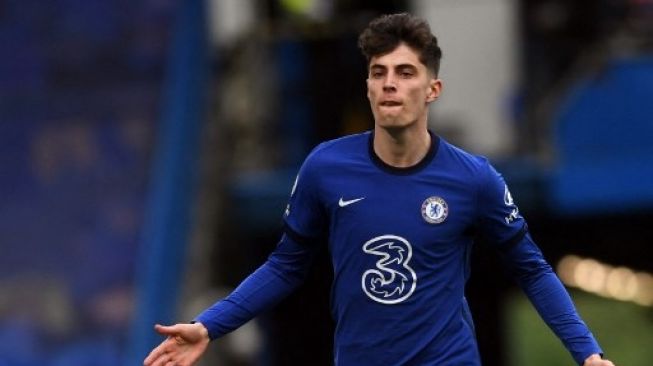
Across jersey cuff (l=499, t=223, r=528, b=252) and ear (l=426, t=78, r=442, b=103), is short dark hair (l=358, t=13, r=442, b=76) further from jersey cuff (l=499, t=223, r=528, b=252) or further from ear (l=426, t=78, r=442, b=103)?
jersey cuff (l=499, t=223, r=528, b=252)

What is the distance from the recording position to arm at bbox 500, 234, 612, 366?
658 cm

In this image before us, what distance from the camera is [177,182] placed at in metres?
15.1

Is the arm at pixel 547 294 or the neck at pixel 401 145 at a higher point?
the neck at pixel 401 145

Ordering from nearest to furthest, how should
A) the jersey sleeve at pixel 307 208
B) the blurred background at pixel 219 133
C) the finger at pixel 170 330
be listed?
1. the finger at pixel 170 330
2. the jersey sleeve at pixel 307 208
3. the blurred background at pixel 219 133

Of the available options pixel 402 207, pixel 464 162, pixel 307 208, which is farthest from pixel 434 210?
pixel 307 208

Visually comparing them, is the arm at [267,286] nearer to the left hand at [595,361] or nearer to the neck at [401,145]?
the neck at [401,145]

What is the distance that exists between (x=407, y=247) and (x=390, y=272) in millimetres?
105

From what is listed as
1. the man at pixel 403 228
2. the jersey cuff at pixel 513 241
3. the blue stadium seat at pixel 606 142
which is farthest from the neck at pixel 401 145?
the blue stadium seat at pixel 606 142

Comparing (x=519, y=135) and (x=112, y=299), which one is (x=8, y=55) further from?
(x=519, y=135)

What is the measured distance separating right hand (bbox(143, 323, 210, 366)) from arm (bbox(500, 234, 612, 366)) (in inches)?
44.3

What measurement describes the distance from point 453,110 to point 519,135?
1890mm

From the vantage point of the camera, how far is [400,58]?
639 centimetres

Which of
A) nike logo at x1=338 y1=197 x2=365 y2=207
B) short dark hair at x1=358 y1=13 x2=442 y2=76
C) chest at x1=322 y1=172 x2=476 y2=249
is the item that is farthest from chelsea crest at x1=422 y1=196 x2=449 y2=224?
short dark hair at x1=358 y1=13 x2=442 y2=76

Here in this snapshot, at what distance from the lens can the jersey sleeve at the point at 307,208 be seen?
657 cm
